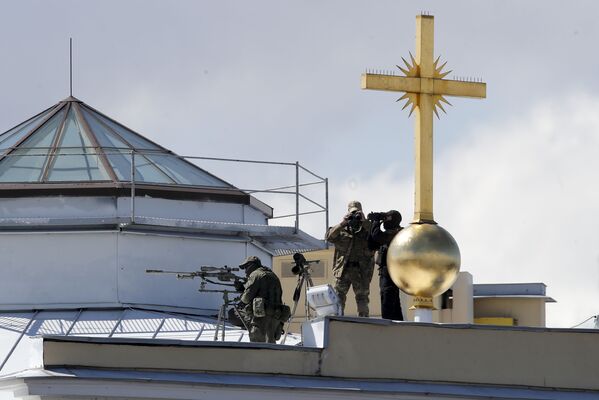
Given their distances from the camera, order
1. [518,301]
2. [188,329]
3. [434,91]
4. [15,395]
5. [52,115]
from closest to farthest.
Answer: [15,395] < [434,91] < [188,329] < [52,115] < [518,301]

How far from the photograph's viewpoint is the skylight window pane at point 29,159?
41.3 metres

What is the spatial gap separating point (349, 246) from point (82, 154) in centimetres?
824

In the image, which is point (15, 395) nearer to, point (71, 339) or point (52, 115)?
point (71, 339)

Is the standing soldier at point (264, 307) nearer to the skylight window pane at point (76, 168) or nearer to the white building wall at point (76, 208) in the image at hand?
the white building wall at point (76, 208)

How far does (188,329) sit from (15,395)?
929 cm

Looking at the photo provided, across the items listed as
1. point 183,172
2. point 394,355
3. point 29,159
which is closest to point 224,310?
point 183,172

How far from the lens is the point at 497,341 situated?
105 ft

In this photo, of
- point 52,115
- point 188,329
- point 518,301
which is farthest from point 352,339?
point 518,301

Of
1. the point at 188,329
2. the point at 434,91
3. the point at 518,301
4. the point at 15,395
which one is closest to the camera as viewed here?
the point at 15,395

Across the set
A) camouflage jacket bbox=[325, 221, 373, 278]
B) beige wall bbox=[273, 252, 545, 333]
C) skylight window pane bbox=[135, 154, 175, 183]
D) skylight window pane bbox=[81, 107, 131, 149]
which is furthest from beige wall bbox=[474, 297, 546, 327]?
camouflage jacket bbox=[325, 221, 373, 278]

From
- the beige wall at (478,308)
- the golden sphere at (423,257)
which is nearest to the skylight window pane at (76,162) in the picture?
the golden sphere at (423,257)

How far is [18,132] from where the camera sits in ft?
141

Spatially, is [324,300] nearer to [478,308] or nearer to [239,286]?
[239,286]

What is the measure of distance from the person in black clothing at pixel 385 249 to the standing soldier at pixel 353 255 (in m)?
0.57
